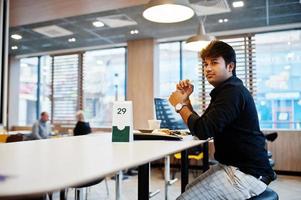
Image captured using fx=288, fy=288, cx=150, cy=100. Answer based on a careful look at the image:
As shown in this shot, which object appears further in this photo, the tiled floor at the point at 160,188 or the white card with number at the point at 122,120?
the tiled floor at the point at 160,188

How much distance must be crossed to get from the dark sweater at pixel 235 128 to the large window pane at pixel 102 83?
18.9 ft

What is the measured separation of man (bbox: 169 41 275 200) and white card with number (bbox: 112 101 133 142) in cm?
30

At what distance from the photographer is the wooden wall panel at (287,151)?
17.6ft

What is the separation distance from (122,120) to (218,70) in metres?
0.60

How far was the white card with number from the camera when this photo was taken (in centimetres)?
149

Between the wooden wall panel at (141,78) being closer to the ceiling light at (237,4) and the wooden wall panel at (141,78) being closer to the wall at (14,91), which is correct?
the ceiling light at (237,4)

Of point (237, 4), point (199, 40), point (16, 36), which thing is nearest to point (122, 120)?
point (199, 40)

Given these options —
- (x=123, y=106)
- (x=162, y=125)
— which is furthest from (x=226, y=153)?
(x=162, y=125)

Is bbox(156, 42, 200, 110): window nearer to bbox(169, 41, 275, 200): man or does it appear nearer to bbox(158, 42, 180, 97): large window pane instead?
bbox(158, 42, 180, 97): large window pane

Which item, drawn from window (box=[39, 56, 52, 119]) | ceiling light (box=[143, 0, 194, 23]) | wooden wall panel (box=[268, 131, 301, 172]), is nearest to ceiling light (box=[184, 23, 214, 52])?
ceiling light (box=[143, 0, 194, 23])

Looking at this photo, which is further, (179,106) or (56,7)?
(56,7)

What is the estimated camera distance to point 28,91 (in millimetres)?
8383

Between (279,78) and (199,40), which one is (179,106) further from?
(279,78)

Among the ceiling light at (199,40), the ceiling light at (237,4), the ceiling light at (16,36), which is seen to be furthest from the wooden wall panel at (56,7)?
the ceiling light at (237,4)
